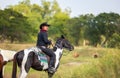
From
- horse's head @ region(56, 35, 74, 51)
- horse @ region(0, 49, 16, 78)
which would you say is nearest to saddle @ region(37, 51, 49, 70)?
horse's head @ region(56, 35, 74, 51)

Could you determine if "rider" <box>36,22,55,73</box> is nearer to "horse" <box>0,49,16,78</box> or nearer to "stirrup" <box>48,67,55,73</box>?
"stirrup" <box>48,67,55,73</box>

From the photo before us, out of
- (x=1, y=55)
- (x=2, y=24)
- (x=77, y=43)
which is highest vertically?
(x=1, y=55)

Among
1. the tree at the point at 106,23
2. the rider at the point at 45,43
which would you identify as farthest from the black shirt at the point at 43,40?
the tree at the point at 106,23

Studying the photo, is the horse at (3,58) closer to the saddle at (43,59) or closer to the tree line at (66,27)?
the saddle at (43,59)

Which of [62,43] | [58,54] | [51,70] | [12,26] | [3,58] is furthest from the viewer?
[12,26]

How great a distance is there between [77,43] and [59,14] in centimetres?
2131

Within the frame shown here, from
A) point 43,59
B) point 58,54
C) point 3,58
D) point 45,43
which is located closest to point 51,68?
point 43,59

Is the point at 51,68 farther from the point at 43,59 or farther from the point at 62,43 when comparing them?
the point at 62,43

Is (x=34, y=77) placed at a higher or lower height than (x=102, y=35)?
higher

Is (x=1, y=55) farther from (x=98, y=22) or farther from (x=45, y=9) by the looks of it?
(x=45, y=9)

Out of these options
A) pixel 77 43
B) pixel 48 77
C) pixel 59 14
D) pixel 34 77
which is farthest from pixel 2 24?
pixel 48 77

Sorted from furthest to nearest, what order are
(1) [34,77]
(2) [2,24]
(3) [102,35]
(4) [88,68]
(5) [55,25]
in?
(5) [55,25] < (3) [102,35] < (2) [2,24] < (1) [34,77] < (4) [88,68]

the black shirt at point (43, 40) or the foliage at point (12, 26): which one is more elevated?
the black shirt at point (43, 40)

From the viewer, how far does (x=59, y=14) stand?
340ft
